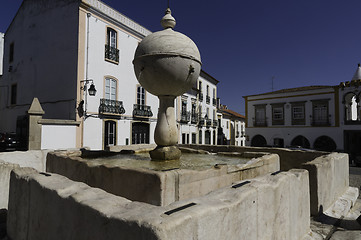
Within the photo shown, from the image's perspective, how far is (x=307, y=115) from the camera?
2430 centimetres

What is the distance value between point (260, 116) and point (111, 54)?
20.3 metres

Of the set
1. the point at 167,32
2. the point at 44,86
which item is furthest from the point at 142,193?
the point at 44,86

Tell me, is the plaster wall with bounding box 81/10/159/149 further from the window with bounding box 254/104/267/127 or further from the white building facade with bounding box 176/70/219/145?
the window with bounding box 254/104/267/127

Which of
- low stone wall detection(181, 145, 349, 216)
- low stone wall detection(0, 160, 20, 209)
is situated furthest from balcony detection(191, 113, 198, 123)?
low stone wall detection(0, 160, 20, 209)

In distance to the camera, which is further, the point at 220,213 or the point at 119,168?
the point at 119,168

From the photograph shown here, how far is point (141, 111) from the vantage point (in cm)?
1642

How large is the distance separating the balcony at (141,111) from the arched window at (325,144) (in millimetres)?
18808

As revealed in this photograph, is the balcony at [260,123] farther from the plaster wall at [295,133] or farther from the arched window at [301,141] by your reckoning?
the arched window at [301,141]

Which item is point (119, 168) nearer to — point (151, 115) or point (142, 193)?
point (142, 193)

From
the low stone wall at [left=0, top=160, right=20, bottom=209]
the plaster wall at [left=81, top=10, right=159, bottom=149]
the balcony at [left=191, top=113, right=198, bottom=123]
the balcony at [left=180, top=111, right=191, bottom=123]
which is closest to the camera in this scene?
the low stone wall at [left=0, top=160, right=20, bottom=209]

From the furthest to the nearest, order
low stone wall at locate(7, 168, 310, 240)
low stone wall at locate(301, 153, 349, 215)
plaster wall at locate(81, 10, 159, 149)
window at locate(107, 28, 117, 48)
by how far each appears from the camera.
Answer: window at locate(107, 28, 117, 48) < plaster wall at locate(81, 10, 159, 149) < low stone wall at locate(301, 153, 349, 215) < low stone wall at locate(7, 168, 310, 240)

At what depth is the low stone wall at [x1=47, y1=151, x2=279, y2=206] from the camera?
267 centimetres

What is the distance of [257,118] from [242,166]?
83.5ft

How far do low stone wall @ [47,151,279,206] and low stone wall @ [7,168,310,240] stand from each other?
84 centimetres
